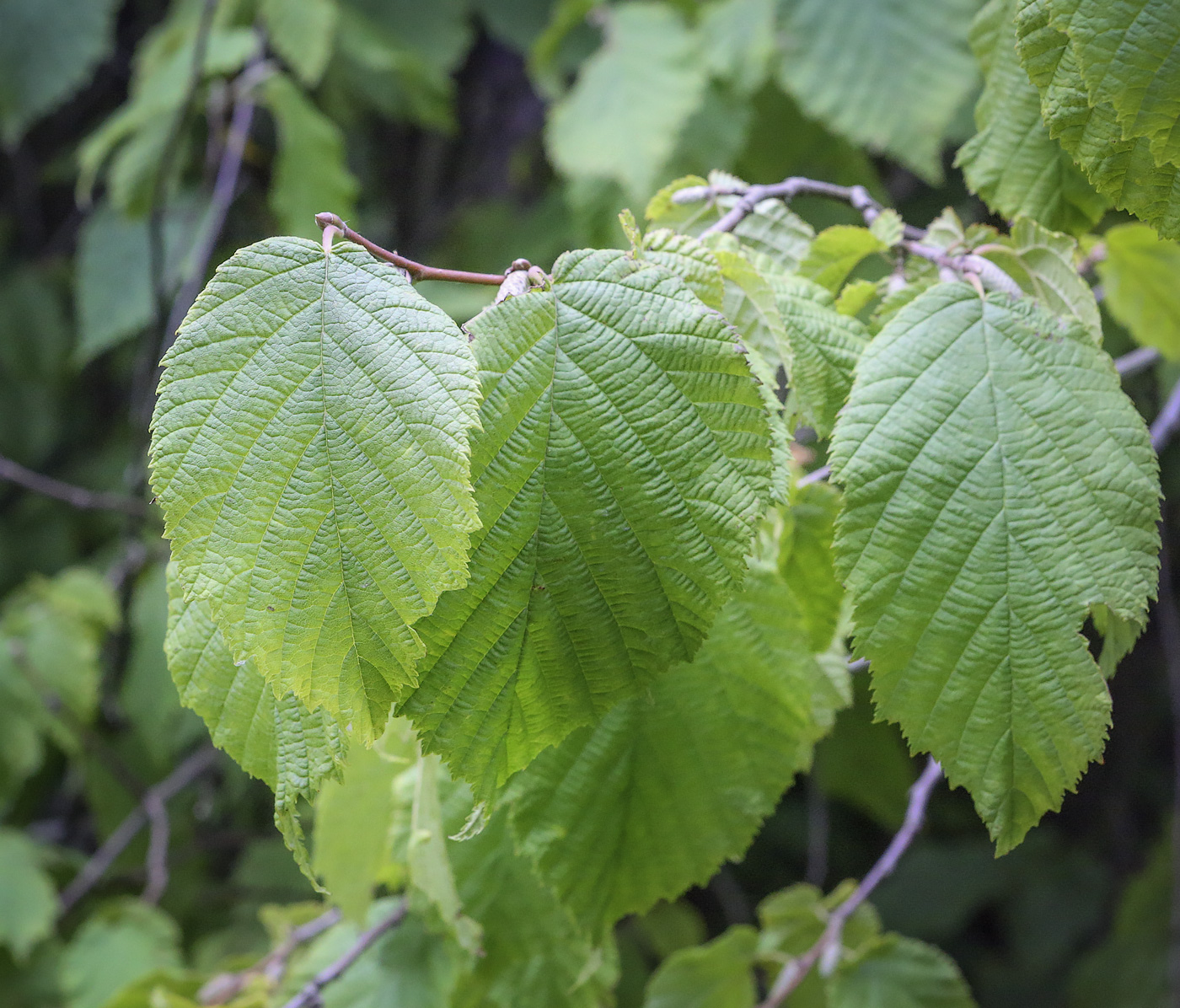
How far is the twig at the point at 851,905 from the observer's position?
3.41 feet

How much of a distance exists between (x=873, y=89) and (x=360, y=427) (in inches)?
58.2

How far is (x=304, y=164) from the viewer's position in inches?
75.7

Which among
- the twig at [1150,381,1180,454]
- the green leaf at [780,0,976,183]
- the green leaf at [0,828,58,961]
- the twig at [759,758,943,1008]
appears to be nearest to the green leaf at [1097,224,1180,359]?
the twig at [1150,381,1180,454]

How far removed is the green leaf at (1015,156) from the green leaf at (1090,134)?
0.55ft

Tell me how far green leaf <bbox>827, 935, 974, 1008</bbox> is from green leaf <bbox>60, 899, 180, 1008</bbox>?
129 centimetres

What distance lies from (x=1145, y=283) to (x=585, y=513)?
76 cm

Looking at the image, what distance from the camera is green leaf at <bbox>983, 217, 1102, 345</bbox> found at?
0.69 metres

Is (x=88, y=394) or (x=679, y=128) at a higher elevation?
(x=679, y=128)

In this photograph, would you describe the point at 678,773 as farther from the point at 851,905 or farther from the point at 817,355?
the point at 851,905

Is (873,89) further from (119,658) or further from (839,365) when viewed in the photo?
(119,658)

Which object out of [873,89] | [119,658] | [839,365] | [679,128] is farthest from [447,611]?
[119,658]

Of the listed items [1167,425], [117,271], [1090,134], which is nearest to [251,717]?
[1090,134]

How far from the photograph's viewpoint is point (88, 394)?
116 inches

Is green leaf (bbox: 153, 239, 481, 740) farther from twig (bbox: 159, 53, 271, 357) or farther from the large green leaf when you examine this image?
twig (bbox: 159, 53, 271, 357)
